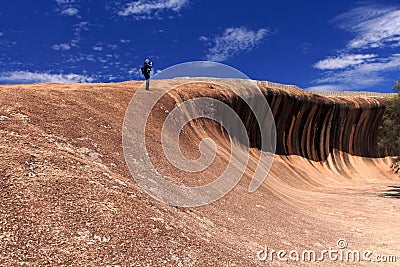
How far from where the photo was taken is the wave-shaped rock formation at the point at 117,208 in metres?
4.36

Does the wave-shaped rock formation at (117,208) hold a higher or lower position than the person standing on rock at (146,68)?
lower

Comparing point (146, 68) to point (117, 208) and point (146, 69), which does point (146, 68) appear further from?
point (117, 208)

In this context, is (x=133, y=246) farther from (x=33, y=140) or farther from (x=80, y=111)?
(x=80, y=111)

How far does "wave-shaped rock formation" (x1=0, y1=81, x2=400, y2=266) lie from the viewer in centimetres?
436

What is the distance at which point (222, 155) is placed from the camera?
15.5m

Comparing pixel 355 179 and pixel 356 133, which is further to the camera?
pixel 356 133

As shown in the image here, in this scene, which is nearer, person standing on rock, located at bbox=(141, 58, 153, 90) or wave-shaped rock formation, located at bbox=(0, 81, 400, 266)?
wave-shaped rock formation, located at bbox=(0, 81, 400, 266)

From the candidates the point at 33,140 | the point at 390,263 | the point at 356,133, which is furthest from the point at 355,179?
the point at 33,140

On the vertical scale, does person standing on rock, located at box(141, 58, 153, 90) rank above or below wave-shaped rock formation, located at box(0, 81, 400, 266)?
above

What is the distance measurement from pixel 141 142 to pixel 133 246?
600 centimetres

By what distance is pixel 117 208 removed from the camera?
17.7 ft

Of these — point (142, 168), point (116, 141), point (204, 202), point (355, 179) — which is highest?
point (116, 141)

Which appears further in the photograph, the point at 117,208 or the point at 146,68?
the point at 146,68

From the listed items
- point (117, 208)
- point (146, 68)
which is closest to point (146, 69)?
point (146, 68)
